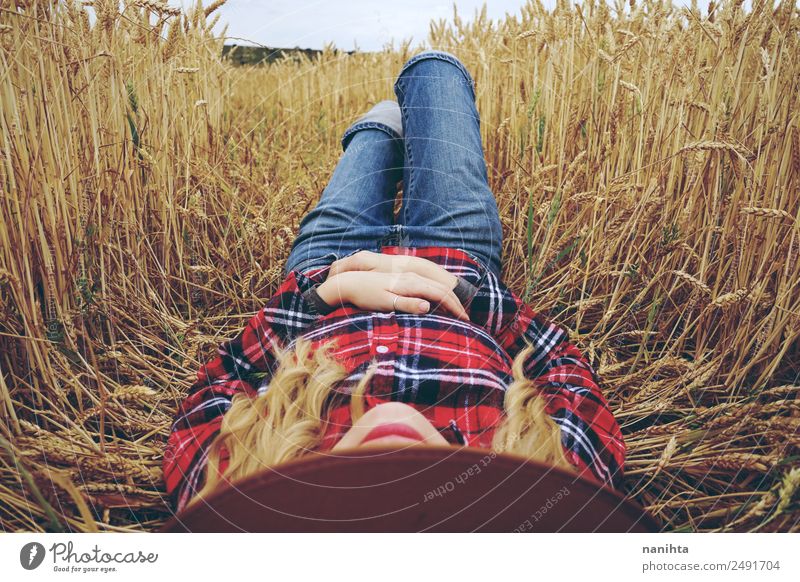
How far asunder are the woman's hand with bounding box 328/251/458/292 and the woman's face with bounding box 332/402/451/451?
0.31m

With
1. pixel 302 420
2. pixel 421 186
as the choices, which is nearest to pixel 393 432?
pixel 302 420

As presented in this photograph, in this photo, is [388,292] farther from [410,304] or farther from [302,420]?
[302,420]

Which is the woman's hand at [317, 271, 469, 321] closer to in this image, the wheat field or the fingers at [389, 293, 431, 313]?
the fingers at [389, 293, 431, 313]

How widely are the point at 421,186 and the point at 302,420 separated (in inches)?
21.3

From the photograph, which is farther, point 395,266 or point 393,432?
point 395,266

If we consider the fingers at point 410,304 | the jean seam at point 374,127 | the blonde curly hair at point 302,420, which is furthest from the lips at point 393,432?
the jean seam at point 374,127

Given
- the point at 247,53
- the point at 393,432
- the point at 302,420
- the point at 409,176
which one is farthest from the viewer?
the point at 247,53

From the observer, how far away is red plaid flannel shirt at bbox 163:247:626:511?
22.5 inches

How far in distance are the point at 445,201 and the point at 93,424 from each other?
2.39ft

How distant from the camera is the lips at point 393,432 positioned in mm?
456

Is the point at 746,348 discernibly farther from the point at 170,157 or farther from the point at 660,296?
the point at 170,157

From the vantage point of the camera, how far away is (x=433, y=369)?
2.12 feet

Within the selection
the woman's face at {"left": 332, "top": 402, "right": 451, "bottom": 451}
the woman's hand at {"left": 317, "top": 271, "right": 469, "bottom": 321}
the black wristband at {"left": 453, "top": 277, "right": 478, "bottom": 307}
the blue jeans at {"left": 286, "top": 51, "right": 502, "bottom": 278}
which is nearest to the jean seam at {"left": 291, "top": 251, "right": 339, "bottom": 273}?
the blue jeans at {"left": 286, "top": 51, "right": 502, "bottom": 278}

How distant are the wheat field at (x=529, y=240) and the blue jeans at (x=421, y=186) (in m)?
0.12
